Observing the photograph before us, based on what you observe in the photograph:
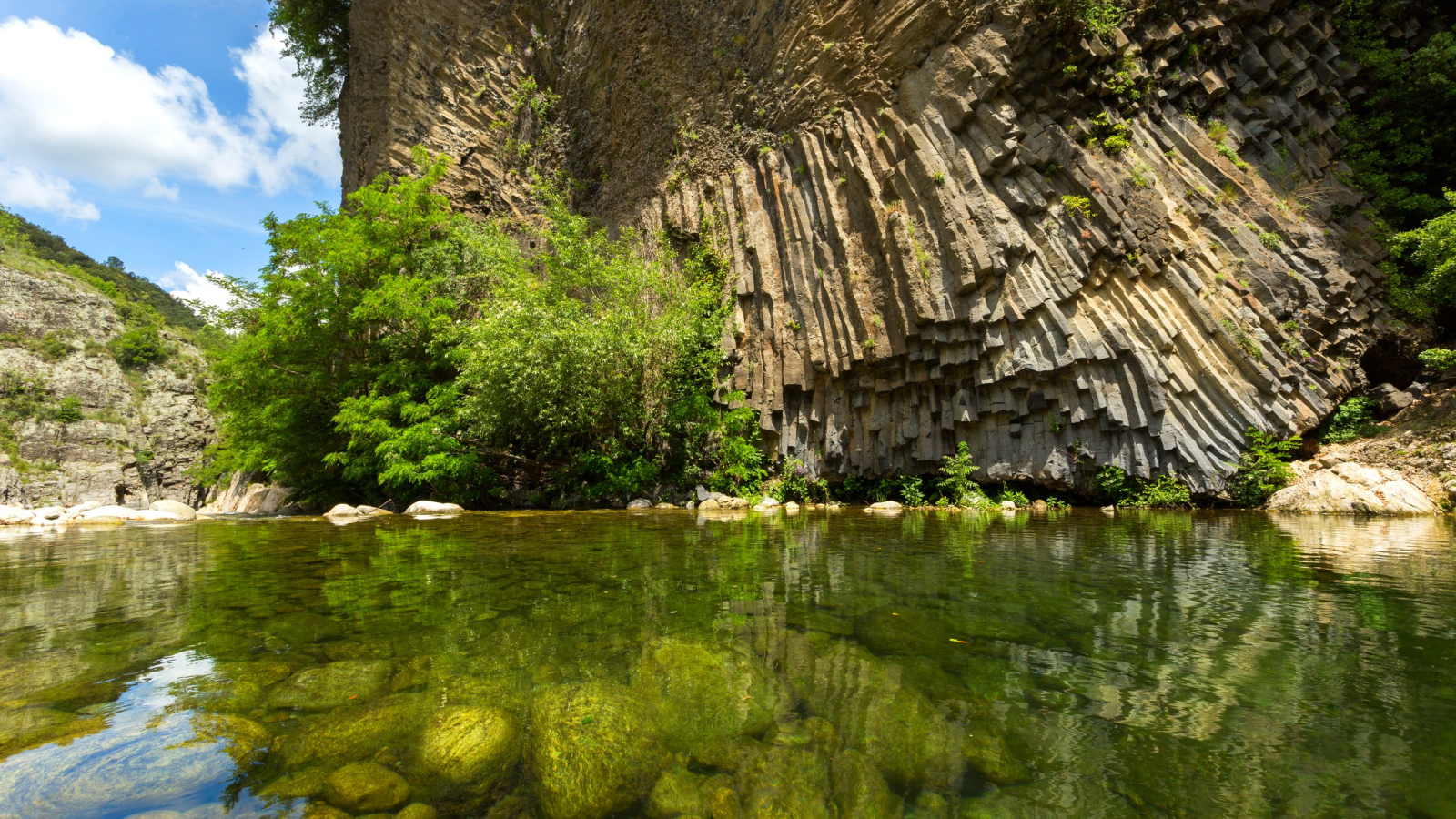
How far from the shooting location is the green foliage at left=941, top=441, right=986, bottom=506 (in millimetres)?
17047

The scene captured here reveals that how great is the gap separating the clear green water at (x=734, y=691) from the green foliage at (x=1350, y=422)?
42.8 feet

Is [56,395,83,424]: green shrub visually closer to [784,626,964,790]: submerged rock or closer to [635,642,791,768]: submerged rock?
[635,642,791,768]: submerged rock

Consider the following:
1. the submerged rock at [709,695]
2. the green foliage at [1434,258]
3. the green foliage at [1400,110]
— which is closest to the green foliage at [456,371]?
the submerged rock at [709,695]

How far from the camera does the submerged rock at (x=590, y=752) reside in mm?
Result: 2238

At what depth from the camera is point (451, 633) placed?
161 inches

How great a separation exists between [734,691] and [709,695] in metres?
0.15

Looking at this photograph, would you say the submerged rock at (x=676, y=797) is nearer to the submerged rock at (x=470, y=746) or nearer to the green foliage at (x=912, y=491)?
the submerged rock at (x=470, y=746)

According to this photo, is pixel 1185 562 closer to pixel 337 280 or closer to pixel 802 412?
pixel 802 412

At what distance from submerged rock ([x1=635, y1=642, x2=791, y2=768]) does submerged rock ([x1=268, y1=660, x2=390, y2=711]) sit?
144 centimetres

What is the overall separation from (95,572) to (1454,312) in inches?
1204

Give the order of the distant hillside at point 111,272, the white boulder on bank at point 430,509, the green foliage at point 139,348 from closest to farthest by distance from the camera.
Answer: the white boulder on bank at point 430,509, the green foliage at point 139,348, the distant hillside at point 111,272

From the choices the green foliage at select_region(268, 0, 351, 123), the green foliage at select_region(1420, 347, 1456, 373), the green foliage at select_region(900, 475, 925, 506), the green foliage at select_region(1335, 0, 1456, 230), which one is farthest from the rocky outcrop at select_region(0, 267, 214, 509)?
the green foliage at select_region(1335, 0, 1456, 230)

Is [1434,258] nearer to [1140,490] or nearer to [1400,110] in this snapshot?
[1400,110]

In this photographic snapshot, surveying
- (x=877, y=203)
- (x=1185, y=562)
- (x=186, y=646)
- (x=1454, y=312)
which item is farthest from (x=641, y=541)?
(x=1454, y=312)
